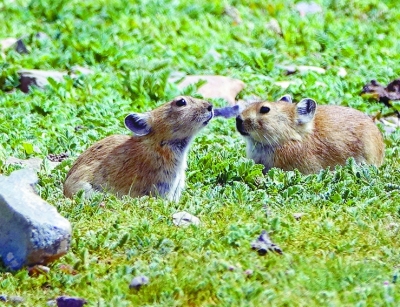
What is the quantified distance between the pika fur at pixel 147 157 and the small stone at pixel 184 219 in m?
0.80

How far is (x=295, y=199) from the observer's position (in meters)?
8.04

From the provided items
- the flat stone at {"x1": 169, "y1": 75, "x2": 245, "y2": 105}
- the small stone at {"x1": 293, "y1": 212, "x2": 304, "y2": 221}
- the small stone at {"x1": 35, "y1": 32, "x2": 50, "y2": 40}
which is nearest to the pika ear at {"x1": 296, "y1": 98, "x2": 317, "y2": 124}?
the small stone at {"x1": 293, "y1": 212, "x2": 304, "y2": 221}

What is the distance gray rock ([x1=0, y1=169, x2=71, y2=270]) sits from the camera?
21.6 feet

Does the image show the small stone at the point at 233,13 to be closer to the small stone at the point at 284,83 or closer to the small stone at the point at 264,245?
the small stone at the point at 284,83

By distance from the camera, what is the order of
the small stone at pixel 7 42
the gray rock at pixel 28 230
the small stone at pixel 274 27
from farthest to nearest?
the small stone at pixel 274 27
the small stone at pixel 7 42
the gray rock at pixel 28 230

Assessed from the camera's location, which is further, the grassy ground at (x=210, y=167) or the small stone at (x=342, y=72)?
the small stone at (x=342, y=72)

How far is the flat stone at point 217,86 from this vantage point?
11891 millimetres

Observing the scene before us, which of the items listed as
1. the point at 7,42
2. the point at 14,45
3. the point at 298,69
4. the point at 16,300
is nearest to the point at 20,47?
the point at 14,45

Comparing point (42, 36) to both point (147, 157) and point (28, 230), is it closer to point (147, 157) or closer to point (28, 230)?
point (147, 157)

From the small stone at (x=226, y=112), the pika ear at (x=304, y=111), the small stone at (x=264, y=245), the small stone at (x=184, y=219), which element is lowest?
the small stone at (x=226, y=112)

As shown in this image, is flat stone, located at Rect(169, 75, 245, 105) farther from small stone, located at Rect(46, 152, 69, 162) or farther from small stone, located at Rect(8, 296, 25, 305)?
small stone, located at Rect(8, 296, 25, 305)

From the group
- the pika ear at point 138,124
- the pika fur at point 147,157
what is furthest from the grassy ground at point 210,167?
the pika ear at point 138,124

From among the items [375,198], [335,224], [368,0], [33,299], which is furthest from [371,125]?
[368,0]

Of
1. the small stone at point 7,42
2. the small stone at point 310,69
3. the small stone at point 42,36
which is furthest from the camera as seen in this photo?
the small stone at point 42,36
